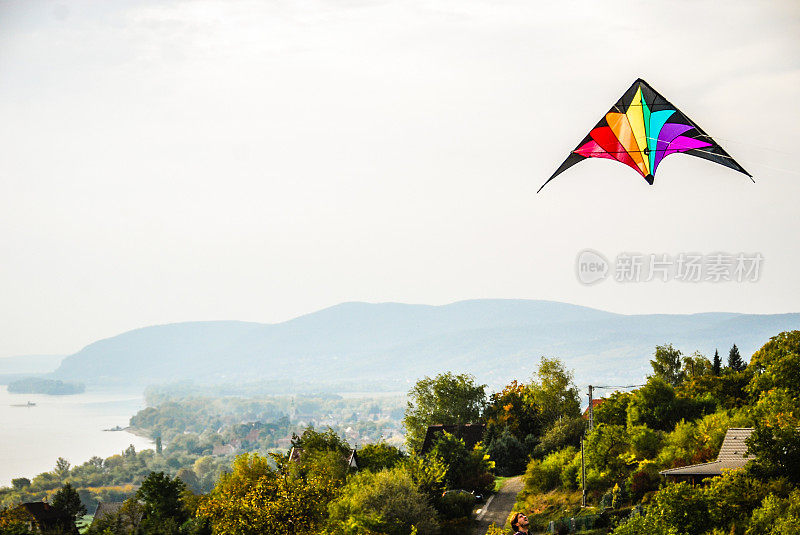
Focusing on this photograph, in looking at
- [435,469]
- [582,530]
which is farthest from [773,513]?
[435,469]

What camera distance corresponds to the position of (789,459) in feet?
81.4

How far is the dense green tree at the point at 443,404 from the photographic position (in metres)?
63.6

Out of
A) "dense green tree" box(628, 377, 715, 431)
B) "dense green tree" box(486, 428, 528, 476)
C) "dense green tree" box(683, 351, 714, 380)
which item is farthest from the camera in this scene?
"dense green tree" box(683, 351, 714, 380)

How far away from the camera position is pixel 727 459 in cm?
2883

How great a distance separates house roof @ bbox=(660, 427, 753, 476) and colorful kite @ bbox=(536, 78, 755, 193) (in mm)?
13557

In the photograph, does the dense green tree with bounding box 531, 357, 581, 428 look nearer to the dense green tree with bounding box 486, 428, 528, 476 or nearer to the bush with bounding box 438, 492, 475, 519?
the dense green tree with bounding box 486, 428, 528, 476

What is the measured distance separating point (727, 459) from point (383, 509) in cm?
1251

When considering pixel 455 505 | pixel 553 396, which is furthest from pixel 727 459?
pixel 553 396

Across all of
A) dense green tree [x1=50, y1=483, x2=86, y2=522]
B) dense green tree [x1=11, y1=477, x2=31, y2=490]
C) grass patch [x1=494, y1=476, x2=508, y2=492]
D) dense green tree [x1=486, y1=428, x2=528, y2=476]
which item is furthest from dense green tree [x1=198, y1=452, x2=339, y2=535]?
dense green tree [x1=11, y1=477, x2=31, y2=490]

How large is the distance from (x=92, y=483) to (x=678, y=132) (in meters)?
183

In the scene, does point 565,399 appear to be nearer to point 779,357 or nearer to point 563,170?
point 779,357

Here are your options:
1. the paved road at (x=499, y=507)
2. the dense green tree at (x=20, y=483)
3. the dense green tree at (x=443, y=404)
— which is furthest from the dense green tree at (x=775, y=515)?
the dense green tree at (x=20, y=483)

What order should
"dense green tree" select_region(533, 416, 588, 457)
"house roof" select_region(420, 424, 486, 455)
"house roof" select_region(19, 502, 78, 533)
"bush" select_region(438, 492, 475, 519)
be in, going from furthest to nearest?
"house roof" select_region(19, 502, 78, 533)
"house roof" select_region(420, 424, 486, 455)
"dense green tree" select_region(533, 416, 588, 457)
"bush" select_region(438, 492, 475, 519)

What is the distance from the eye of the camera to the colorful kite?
15414mm
